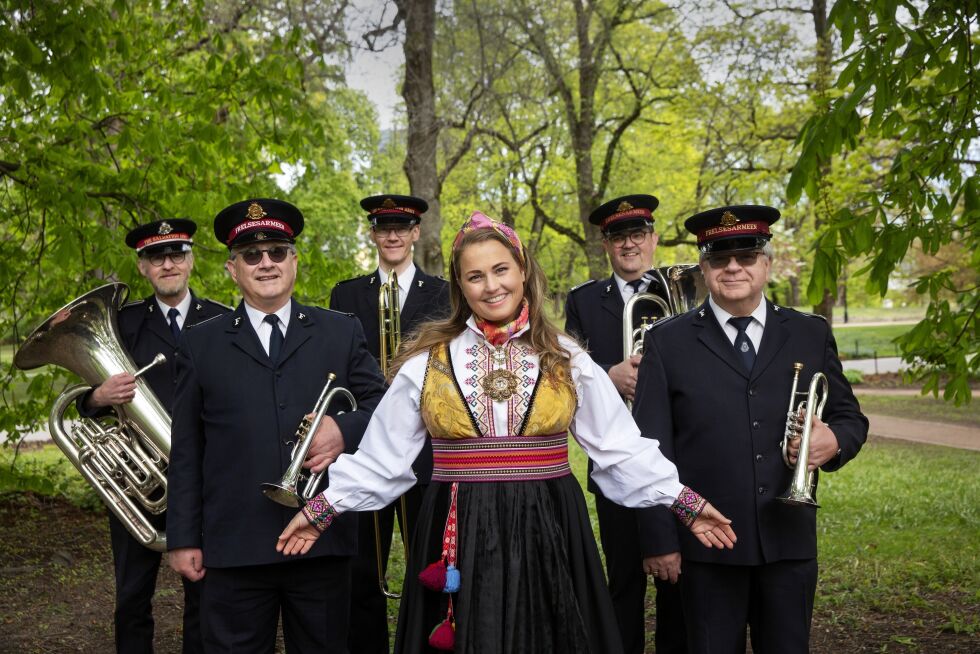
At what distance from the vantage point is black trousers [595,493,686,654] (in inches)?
202

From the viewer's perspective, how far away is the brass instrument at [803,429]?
140 inches

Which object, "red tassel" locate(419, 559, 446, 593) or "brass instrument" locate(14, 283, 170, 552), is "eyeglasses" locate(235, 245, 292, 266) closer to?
"brass instrument" locate(14, 283, 170, 552)

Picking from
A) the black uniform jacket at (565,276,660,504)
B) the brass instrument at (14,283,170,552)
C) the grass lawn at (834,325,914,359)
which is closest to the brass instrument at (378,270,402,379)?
the black uniform jacket at (565,276,660,504)

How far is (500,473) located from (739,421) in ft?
3.46

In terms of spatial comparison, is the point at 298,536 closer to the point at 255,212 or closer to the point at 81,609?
the point at 255,212

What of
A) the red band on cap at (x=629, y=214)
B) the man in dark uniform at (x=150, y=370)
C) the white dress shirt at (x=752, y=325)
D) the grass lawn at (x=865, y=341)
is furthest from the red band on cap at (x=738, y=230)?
the grass lawn at (x=865, y=341)

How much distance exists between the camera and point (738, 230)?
151 inches

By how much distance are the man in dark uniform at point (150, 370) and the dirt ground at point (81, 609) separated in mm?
1357

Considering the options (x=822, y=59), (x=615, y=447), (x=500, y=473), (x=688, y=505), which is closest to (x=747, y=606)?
(x=688, y=505)

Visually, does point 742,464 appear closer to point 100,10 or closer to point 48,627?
point 48,627

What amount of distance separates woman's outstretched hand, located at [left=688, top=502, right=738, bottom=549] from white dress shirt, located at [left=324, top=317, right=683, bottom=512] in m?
0.15

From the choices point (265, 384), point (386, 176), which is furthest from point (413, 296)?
point (386, 176)

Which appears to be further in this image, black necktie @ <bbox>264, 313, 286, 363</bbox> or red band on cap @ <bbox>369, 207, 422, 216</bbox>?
red band on cap @ <bbox>369, 207, 422, 216</bbox>

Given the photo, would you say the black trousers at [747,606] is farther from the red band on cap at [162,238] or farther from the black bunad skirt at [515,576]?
the red band on cap at [162,238]
